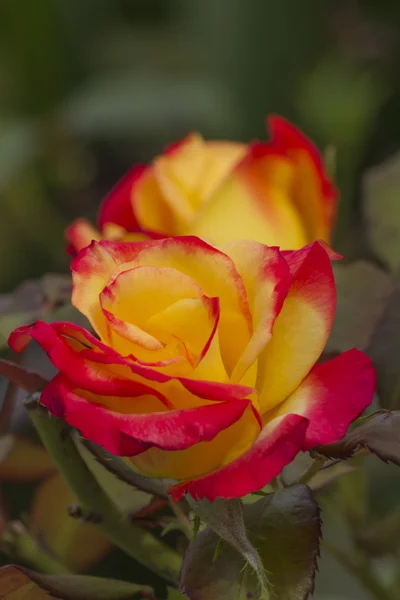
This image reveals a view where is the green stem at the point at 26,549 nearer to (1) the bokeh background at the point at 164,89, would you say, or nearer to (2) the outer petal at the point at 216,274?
(2) the outer petal at the point at 216,274

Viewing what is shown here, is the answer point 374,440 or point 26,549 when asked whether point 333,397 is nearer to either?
point 374,440

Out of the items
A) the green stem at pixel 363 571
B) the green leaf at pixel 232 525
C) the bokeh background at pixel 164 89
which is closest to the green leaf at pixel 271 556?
the green leaf at pixel 232 525

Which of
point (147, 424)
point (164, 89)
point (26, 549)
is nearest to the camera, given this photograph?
point (147, 424)

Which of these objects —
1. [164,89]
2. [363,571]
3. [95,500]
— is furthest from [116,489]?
[164,89]

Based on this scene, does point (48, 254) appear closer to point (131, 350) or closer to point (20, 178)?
point (20, 178)

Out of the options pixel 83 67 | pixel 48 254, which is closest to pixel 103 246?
pixel 48 254

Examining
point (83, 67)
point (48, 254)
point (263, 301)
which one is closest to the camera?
point (263, 301)

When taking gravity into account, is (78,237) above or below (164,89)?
above
